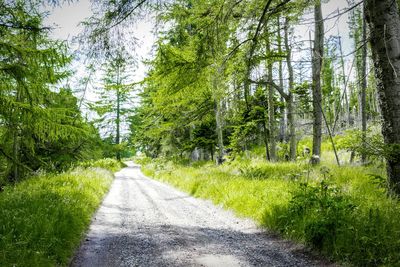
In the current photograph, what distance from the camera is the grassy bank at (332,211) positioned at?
4363 mm

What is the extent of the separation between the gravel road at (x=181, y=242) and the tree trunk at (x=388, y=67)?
2.14m

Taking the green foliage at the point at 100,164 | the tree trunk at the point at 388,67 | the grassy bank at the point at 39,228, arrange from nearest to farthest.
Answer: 1. the grassy bank at the point at 39,228
2. the tree trunk at the point at 388,67
3. the green foliage at the point at 100,164

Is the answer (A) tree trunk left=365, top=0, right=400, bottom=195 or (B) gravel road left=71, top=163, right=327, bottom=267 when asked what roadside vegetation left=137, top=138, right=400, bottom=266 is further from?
(A) tree trunk left=365, top=0, right=400, bottom=195

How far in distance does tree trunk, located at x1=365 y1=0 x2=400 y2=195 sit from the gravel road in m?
2.14

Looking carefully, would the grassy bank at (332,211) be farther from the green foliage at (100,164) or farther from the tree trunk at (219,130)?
the green foliage at (100,164)

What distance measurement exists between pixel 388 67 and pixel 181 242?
4841 mm

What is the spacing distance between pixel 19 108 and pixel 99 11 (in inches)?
158

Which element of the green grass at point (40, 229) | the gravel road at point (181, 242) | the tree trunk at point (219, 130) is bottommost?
the gravel road at point (181, 242)

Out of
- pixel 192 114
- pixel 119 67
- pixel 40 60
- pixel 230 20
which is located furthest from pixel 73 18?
pixel 192 114

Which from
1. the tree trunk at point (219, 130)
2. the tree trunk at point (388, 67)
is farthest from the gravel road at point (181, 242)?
the tree trunk at point (219, 130)

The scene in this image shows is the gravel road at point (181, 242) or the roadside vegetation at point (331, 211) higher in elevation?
the roadside vegetation at point (331, 211)

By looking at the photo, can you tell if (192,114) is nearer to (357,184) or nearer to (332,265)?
(357,184)

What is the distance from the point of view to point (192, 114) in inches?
730

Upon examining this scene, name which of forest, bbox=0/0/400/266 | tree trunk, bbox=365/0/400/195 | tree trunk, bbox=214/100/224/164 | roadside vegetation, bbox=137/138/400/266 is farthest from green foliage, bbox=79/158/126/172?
tree trunk, bbox=365/0/400/195
